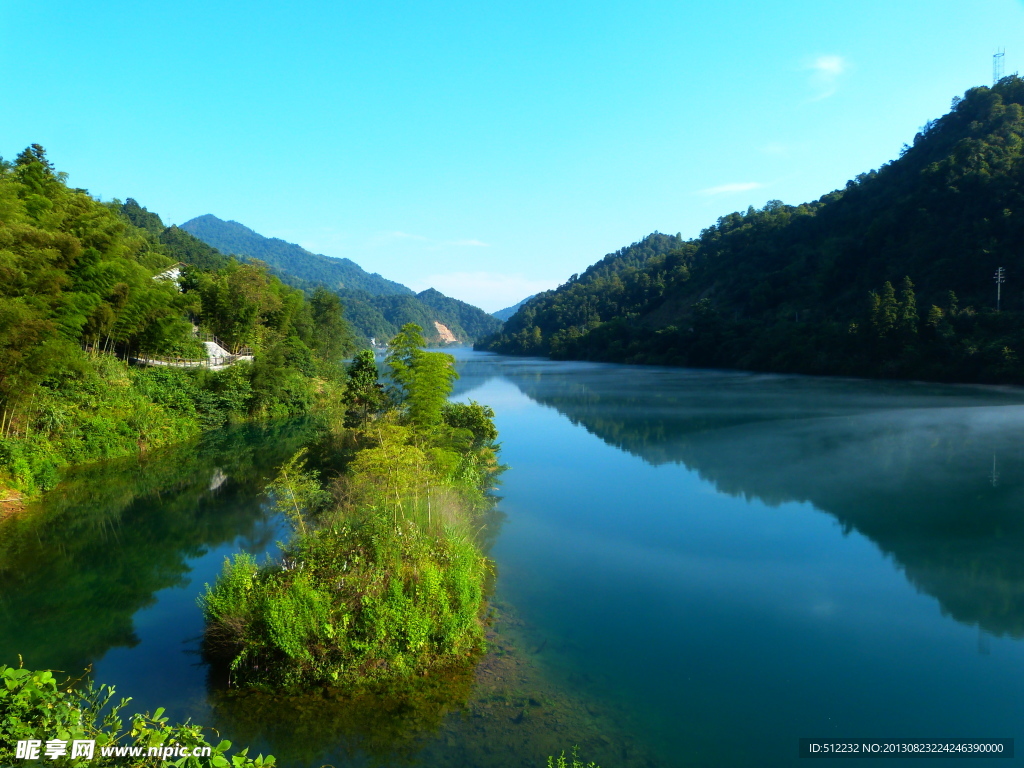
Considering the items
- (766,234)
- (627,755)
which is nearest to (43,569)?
(627,755)

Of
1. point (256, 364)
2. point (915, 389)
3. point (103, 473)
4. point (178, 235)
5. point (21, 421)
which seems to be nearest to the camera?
point (21, 421)

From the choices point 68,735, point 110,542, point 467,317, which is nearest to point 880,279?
point 110,542

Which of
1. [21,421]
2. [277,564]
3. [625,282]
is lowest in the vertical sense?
[277,564]

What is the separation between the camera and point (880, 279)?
41531mm

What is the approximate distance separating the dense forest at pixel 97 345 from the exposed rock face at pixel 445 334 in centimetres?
12030

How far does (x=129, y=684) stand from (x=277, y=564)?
1.80 m

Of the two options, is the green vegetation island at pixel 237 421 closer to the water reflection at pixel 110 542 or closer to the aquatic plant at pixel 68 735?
the aquatic plant at pixel 68 735

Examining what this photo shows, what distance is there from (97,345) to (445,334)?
138459 millimetres

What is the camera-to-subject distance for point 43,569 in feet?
30.1

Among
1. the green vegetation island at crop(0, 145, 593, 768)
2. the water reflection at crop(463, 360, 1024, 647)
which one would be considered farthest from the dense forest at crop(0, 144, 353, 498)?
the water reflection at crop(463, 360, 1024, 647)

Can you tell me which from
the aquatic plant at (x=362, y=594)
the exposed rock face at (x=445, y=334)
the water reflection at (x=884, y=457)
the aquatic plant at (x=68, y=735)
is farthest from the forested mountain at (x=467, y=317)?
the aquatic plant at (x=68, y=735)

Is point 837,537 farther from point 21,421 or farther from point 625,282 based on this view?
point 625,282

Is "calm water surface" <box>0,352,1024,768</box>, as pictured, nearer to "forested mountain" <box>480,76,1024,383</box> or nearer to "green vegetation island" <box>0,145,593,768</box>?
"green vegetation island" <box>0,145,593,768</box>

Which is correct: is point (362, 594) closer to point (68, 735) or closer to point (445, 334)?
point (68, 735)
